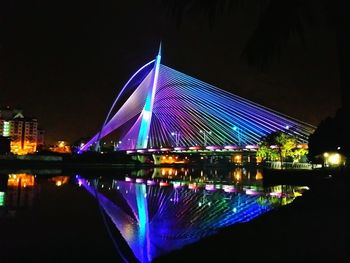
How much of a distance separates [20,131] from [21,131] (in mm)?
343

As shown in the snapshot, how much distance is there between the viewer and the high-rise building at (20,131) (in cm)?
14150

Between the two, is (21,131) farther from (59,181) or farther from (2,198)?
(2,198)

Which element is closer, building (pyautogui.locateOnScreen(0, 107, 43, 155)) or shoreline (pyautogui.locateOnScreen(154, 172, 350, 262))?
shoreline (pyautogui.locateOnScreen(154, 172, 350, 262))

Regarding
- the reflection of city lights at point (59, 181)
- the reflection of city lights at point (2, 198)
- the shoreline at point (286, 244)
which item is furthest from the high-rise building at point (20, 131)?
the shoreline at point (286, 244)

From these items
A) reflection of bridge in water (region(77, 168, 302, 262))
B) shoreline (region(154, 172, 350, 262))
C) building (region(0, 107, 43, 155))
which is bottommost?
reflection of bridge in water (region(77, 168, 302, 262))

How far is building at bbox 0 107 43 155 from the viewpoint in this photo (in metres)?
142

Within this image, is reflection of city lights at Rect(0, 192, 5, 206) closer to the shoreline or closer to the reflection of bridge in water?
the reflection of bridge in water

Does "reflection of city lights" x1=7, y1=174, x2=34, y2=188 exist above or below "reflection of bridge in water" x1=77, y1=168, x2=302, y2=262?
above

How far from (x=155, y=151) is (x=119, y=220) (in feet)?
183

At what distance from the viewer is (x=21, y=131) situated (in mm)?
145125

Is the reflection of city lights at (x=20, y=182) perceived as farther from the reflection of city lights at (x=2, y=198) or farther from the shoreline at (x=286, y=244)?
the shoreline at (x=286, y=244)

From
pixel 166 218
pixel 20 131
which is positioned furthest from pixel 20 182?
pixel 20 131

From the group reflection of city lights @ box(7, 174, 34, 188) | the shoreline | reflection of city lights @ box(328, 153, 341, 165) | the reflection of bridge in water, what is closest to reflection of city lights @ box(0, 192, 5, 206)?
the reflection of bridge in water

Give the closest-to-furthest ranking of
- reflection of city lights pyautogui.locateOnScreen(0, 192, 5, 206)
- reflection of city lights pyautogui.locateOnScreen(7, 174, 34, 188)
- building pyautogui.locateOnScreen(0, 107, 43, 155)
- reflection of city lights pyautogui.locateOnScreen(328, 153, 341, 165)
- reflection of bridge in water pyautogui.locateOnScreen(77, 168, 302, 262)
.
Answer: reflection of bridge in water pyautogui.locateOnScreen(77, 168, 302, 262)
reflection of city lights pyautogui.locateOnScreen(0, 192, 5, 206)
reflection of city lights pyautogui.locateOnScreen(7, 174, 34, 188)
reflection of city lights pyautogui.locateOnScreen(328, 153, 341, 165)
building pyautogui.locateOnScreen(0, 107, 43, 155)
